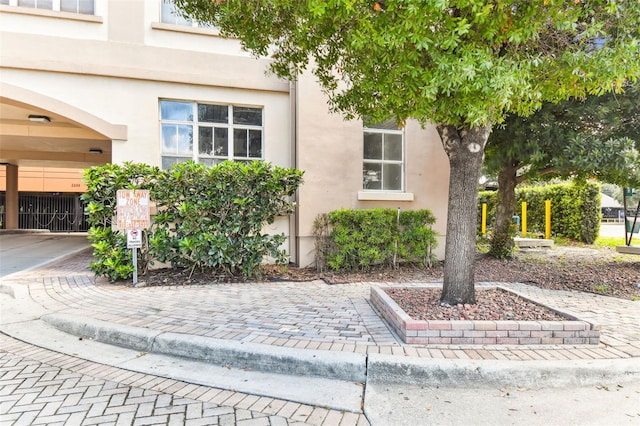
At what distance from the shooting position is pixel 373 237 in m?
7.71

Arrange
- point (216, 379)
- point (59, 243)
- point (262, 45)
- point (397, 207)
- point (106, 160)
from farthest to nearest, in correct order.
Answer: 1. point (106, 160)
2. point (59, 243)
3. point (397, 207)
4. point (262, 45)
5. point (216, 379)

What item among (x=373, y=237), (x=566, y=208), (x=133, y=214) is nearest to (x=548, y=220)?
(x=566, y=208)

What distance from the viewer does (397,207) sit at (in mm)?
8859

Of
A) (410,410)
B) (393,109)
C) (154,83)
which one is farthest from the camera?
(154,83)

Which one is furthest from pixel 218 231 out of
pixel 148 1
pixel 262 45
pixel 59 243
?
pixel 59 243

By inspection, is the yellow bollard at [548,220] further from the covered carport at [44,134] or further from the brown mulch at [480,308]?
the covered carport at [44,134]

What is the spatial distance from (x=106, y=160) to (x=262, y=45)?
1306cm

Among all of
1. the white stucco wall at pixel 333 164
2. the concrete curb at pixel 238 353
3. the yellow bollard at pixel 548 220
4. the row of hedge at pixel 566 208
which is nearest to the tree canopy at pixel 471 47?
the concrete curb at pixel 238 353

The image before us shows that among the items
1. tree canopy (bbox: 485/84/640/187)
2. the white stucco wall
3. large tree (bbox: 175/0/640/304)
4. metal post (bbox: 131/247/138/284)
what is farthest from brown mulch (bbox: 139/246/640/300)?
large tree (bbox: 175/0/640/304)

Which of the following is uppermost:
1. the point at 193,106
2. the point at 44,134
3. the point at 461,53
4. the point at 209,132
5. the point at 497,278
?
the point at 193,106

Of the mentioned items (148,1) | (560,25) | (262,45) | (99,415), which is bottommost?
(99,415)

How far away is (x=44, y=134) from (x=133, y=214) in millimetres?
7182

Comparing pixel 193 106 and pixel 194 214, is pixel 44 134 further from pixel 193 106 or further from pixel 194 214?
pixel 194 214

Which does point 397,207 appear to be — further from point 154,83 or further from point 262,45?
point 154,83
